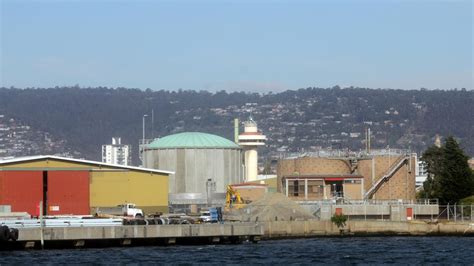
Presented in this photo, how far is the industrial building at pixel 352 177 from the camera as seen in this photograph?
12012 centimetres

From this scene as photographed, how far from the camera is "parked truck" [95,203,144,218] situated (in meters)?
94.6

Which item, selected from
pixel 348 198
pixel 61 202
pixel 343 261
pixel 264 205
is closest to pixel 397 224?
pixel 264 205

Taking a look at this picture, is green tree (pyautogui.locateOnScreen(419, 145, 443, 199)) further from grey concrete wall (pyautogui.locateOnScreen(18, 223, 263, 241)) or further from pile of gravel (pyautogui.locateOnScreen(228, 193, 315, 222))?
grey concrete wall (pyautogui.locateOnScreen(18, 223, 263, 241))

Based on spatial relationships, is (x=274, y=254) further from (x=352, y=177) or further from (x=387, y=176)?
(x=387, y=176)

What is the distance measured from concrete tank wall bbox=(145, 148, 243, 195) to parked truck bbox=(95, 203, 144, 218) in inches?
1154

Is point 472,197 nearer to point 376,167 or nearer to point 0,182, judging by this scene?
point 376,167

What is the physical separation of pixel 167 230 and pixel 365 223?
2284 centimetres

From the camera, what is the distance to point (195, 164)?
12950cm

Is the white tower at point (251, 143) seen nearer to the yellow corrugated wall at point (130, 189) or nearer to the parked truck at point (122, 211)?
the yellow corrugated wall at point (130, 189)

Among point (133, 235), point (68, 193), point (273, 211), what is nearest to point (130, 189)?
point (68, 193)

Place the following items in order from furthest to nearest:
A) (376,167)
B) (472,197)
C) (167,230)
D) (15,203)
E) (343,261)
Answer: (376,167) → (472,197) → (15,203) → (167,230) → (343,261)

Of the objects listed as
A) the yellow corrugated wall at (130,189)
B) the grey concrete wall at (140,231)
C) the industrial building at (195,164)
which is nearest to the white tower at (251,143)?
the industrial building at (195,164)

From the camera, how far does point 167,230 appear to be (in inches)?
3228

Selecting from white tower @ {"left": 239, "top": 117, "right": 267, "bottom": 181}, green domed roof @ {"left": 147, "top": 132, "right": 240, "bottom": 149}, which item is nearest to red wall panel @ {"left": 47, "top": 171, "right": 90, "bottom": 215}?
green domed roof @ {"left": 147, "top": 132, "right": 240, "bottom": 149}
